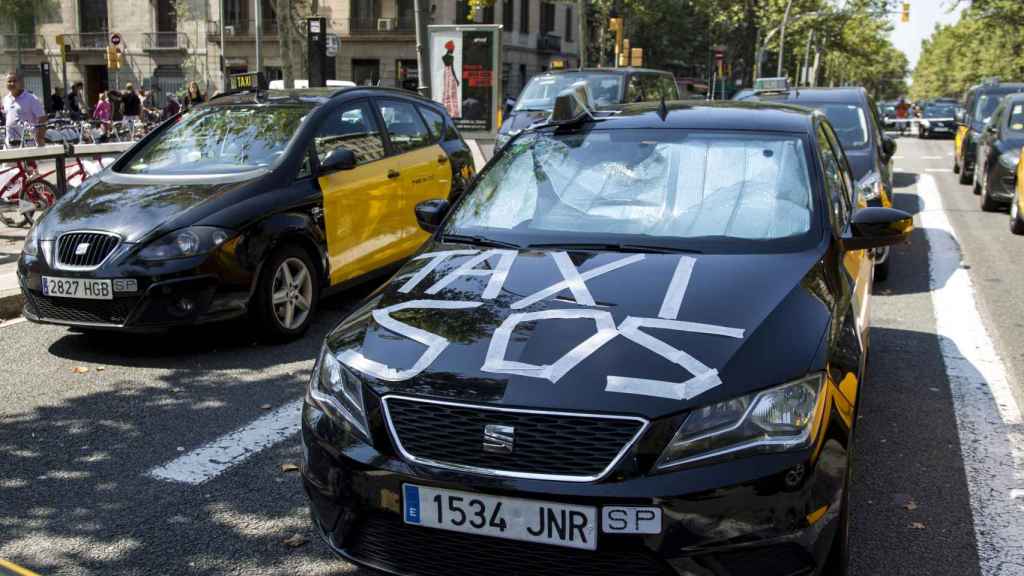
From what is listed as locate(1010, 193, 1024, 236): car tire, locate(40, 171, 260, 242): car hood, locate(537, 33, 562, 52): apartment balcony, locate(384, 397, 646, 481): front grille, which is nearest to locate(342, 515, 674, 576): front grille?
Result: locate(384, 397, 646, 481): front grille

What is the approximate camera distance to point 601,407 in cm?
275

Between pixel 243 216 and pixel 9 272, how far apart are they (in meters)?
3.50

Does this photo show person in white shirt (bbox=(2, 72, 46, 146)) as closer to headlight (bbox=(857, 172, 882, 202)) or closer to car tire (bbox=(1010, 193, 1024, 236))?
headlight (bbox=(857, 172, 882, 202))

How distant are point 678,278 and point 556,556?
1125mm

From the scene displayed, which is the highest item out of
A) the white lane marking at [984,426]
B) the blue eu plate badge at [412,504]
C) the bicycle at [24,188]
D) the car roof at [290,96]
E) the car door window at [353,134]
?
the car roof at [290,96]

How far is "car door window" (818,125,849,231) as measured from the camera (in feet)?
13.8

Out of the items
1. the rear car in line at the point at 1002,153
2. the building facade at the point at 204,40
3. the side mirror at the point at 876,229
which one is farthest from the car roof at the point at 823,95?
the building facade at the point at 204,40

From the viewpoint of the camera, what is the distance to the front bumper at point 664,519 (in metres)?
2.68

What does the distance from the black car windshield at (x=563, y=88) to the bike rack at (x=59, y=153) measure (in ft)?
23.6

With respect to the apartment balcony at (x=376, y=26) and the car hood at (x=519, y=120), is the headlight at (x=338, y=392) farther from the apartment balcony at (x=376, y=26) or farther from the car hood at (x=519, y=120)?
the apartment balcony at (x=376, y=26)

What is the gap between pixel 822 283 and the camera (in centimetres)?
355

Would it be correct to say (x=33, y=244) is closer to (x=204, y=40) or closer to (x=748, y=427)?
(x=748, y=427)

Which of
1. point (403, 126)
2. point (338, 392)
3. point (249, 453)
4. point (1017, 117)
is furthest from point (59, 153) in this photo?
point (1017, 117)

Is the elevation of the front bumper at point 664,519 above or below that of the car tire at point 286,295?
above
